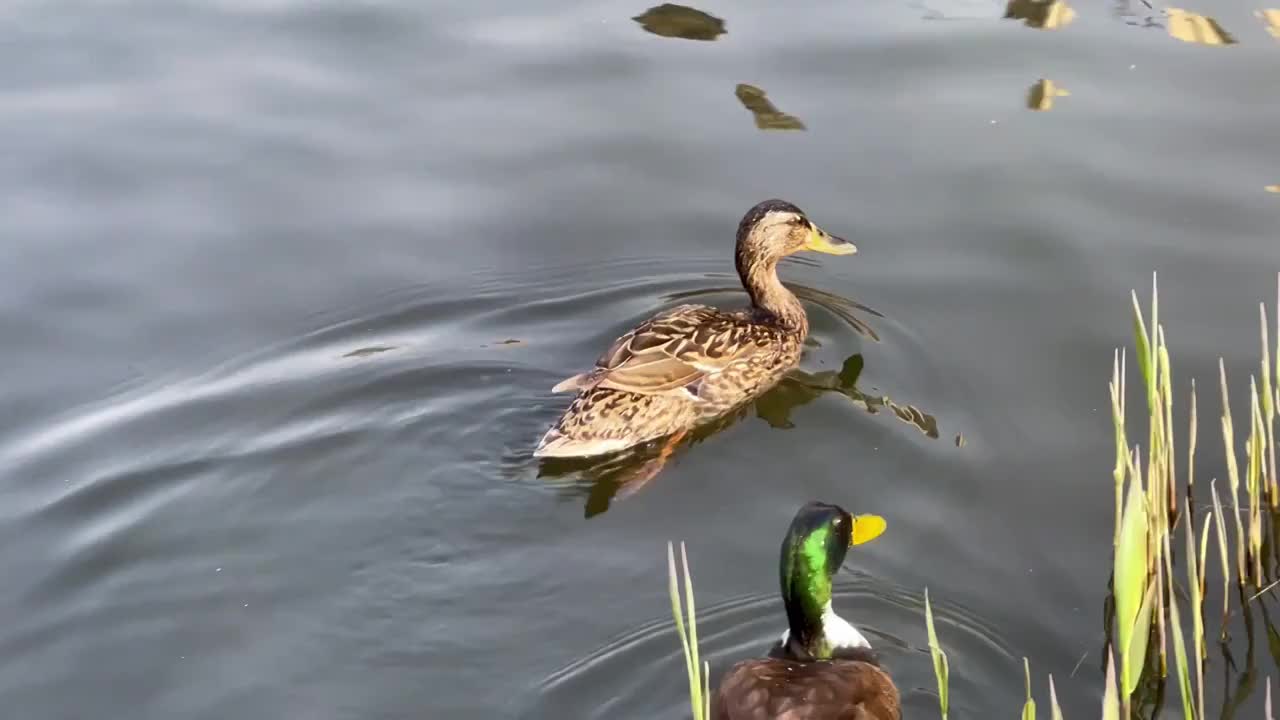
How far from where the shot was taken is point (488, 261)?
6789 millimetres

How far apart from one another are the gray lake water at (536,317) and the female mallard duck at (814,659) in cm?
19

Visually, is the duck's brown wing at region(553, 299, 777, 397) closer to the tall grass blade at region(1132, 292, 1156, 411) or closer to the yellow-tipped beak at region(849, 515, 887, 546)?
the yellow-tipped beak at region(849, 515, 887, 546)

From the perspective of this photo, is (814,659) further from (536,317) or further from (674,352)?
(536,317)

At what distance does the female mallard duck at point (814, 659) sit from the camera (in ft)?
13.2

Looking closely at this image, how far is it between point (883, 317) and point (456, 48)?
10.9ft

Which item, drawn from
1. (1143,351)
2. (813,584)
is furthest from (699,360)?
(1143,351)

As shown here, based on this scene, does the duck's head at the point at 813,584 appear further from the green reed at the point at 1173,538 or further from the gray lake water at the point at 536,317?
the green reed at the point at 1173,538

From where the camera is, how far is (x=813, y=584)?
447 cm

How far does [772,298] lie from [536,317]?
104cm

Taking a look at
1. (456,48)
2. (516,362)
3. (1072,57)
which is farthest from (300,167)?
(1072,57)

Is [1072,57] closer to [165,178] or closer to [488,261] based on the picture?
[488,261]

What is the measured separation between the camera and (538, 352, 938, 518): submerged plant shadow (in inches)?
219

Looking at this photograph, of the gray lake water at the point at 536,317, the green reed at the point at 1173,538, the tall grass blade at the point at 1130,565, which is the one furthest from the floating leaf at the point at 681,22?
the tall grass blade at the point at 1130,565

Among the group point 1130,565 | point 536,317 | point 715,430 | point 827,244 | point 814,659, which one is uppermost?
point 1130,565
